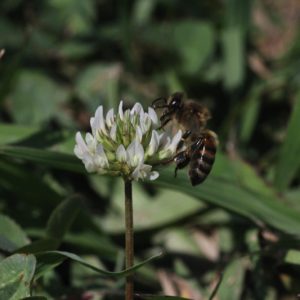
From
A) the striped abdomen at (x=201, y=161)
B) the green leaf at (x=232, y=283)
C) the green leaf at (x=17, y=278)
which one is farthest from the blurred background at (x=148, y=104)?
the green leaf at (x=17, y=278)

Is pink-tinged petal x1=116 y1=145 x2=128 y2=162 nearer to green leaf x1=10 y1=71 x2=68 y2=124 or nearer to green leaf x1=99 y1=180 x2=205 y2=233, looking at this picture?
green leaf x1=99 y1=180 x2=205 y2=233

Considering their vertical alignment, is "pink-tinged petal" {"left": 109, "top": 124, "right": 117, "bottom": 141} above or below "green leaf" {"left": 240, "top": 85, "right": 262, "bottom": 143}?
below

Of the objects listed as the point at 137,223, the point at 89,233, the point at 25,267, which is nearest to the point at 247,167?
the point at 137,223

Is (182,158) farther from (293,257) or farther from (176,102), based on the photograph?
(293,257)

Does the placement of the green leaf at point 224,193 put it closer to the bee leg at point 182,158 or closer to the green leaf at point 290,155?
the green leaf at point 290,155

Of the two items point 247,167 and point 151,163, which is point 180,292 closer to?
point 247,167

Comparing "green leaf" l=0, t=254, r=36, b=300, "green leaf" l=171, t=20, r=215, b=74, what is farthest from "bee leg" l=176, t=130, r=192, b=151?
"green leaf" l=171, t=20, r=215, b=74

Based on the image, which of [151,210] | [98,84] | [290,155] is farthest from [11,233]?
[98,84]
